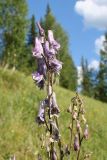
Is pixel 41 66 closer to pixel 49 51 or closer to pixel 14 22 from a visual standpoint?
pixel 49 51

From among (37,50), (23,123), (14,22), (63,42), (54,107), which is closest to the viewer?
(37,50)

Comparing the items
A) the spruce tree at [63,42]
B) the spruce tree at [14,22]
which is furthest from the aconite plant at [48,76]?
the spruce tree at [63,42]

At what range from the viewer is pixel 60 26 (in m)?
68.2

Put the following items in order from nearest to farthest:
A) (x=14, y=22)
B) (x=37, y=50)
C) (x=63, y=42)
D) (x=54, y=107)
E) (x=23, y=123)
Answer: (x=37, y=50) < (x=54, y=107) < (x=23, y=123) < (x=14, y=22) < (x=63, y=42)

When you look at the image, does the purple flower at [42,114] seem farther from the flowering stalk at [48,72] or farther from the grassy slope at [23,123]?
the grassy slope at [23,123]

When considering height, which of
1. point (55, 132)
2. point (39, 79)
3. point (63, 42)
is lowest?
point (55, 132)

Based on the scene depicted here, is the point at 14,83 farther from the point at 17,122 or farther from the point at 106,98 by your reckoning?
the point at 106,98

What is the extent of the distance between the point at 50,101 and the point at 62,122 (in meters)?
7.44

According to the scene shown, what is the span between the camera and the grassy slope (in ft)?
26.0

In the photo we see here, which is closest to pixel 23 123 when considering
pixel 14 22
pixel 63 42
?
pixel 14 22

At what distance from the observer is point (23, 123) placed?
9.09 metres

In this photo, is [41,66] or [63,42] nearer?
[41,66]

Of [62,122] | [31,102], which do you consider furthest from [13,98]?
[62,122]

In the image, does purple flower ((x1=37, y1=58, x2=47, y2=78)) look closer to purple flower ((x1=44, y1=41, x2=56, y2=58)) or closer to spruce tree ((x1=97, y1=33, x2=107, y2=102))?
purple flower ((x1=44, y1=41, x2=56, y2=58))
